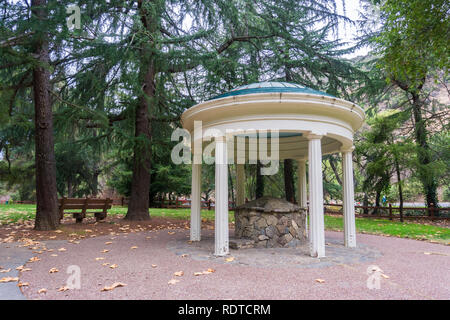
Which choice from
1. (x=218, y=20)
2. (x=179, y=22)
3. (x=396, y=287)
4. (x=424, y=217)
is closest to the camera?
(x=396, y=287)

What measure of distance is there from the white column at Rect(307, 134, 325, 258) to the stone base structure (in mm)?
1216

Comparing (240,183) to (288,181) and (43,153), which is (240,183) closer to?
(43,153)

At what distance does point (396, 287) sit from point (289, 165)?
1366 cm

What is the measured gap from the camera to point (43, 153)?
962 centimetres

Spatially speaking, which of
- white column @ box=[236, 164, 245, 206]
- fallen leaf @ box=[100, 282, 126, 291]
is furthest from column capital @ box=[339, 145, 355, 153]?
fallen leaf @ box=[100, 282, 126, 291]

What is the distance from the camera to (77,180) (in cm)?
2791

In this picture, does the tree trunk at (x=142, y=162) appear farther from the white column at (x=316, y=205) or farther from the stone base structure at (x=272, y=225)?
the white column at (x=316, y=205)

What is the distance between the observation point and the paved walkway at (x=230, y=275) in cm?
380

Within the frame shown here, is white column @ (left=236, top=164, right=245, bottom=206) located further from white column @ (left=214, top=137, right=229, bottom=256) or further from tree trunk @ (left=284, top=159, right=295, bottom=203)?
tree trunk @ (left=284, top=159, right=295, bottom=203)

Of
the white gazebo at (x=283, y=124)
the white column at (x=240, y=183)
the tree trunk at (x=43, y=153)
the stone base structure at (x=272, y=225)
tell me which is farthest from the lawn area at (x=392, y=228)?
the stone base structure at (x=272, y=225)

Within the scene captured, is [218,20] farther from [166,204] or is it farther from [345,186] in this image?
[166,204]

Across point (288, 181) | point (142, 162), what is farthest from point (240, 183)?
point (288, 181)

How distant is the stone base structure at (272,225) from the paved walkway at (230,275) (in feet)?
2.96
